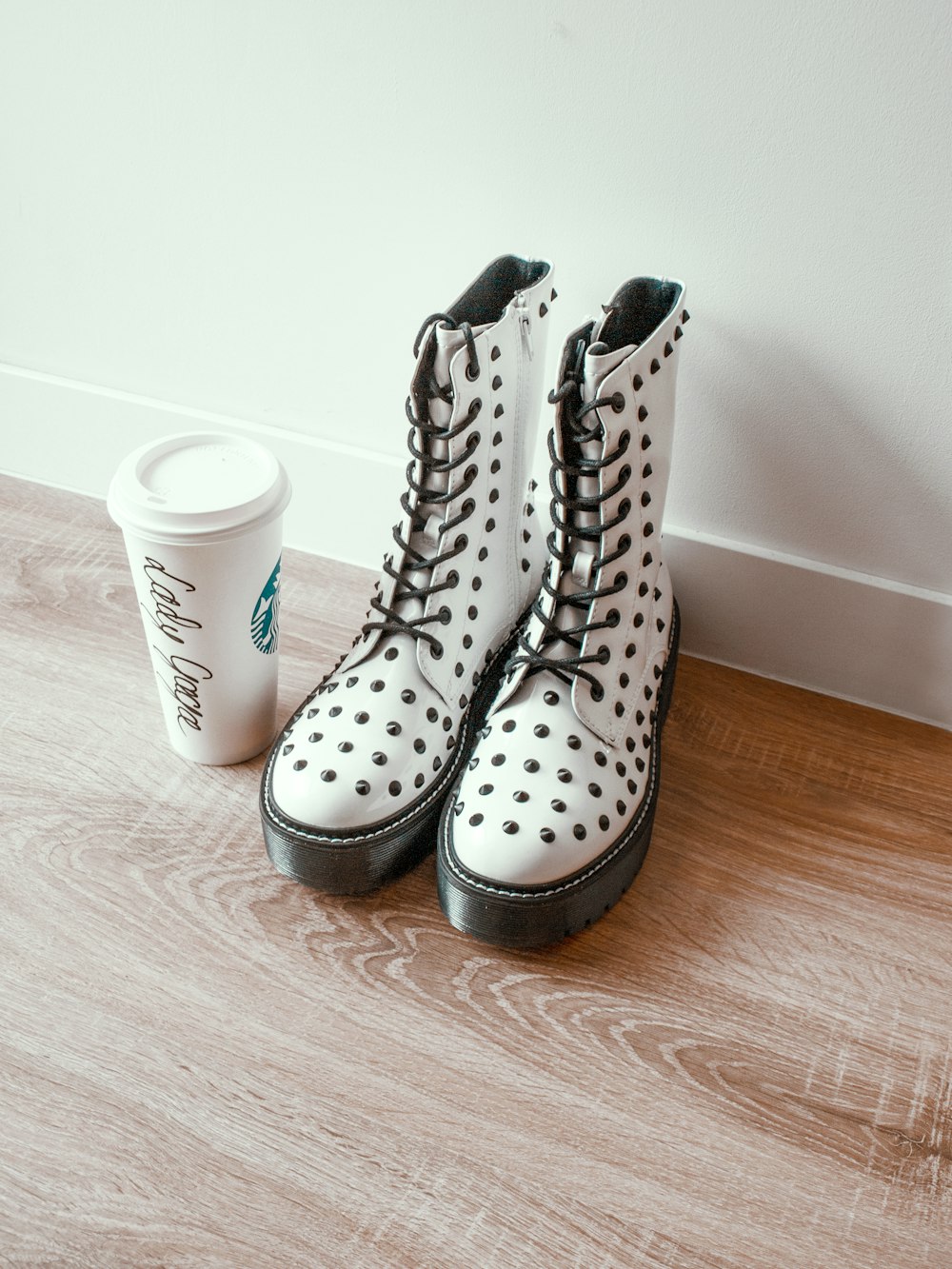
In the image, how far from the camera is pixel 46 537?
4.04ft

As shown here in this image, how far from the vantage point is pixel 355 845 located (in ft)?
2.67

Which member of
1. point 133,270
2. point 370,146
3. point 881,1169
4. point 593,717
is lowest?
point 881,1169

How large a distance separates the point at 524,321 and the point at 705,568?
1.13 feet

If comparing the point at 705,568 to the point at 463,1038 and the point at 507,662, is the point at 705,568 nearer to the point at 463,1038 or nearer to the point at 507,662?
the point at 507,662

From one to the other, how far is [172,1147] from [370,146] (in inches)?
32.9

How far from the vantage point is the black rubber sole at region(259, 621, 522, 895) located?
0.81 m

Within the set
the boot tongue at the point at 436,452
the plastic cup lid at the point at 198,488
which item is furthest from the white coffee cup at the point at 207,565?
the boot tongue at the point at 436,452

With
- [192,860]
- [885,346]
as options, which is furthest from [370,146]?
[192,860]

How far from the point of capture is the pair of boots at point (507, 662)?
31.8 inches

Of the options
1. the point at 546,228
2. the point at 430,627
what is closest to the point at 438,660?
the point at 430,627

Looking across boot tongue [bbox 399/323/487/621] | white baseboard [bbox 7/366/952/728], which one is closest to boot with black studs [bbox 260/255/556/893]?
boot tongue [bbox 399/323/487/621]

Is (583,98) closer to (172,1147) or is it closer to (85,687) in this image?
(85,687)

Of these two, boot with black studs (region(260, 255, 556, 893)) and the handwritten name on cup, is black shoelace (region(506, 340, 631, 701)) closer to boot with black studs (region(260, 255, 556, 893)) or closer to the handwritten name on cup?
boot with black studs (region(260, 255, 556, 893))

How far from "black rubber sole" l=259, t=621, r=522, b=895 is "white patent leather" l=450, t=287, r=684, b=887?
0.12 ft
